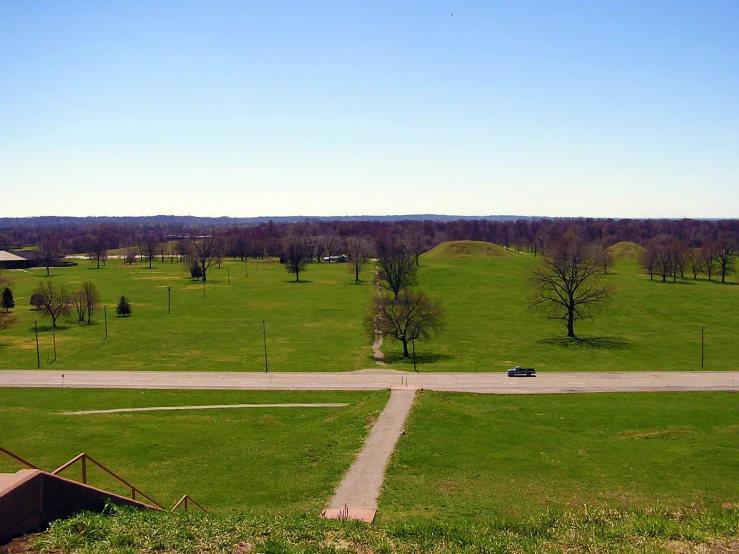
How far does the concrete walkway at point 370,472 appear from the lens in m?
24.5

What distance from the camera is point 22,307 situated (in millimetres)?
106062

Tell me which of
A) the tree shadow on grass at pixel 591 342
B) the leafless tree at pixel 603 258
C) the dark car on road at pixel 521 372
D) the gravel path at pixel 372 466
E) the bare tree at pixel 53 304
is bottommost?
the tree shadow on grass at pixel 591 342

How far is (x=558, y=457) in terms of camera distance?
108 feet

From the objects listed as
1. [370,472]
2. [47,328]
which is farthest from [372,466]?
[47,328]

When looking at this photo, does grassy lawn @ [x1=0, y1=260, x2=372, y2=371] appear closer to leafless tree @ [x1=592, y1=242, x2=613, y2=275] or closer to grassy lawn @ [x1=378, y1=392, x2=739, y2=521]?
grassy lawn @ [x1=378, y1=392, x2=739, y2=521]

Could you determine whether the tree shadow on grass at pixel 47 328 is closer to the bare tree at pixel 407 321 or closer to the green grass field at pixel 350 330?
the green grass field at pixel 350 330

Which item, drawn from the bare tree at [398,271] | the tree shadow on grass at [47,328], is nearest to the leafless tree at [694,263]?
the bare tree at [398,271]

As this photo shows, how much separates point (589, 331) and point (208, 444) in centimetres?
6477

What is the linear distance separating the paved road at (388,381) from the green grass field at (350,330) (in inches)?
133

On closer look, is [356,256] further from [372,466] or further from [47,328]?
[372,466]

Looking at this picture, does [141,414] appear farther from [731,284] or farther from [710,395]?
[731,284]

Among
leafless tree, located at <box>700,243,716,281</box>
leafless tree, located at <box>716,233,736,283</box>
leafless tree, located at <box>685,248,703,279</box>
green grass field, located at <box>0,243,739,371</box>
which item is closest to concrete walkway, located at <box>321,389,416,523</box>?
green grass field, located at <box>0,243,739,371</box>

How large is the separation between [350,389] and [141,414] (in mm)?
18267

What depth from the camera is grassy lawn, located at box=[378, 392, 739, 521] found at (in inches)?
1013
